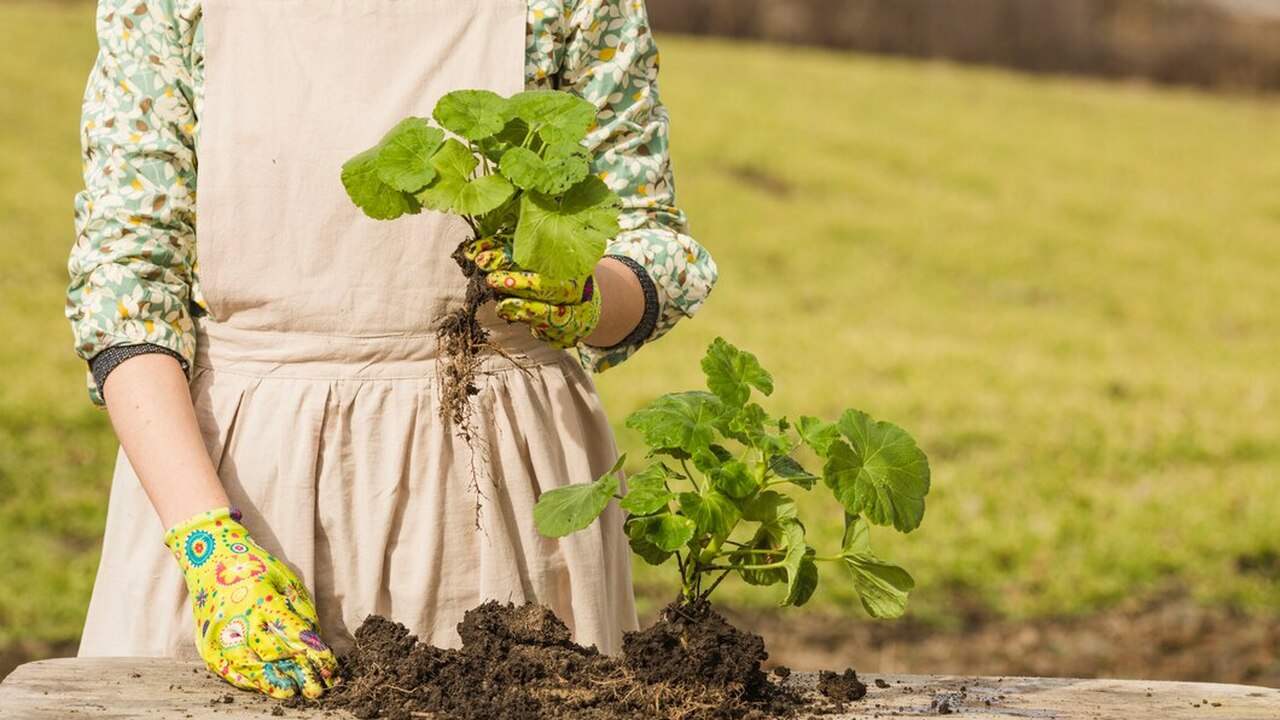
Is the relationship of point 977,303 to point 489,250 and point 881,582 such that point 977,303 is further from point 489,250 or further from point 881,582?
point 489,250

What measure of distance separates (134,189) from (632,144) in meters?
0.69

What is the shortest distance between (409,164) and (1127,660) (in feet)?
14.2

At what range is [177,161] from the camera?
2.01 meters

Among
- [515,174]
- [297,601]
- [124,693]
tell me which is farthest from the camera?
[297,601]

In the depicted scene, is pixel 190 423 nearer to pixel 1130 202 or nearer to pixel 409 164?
pixel 409 164

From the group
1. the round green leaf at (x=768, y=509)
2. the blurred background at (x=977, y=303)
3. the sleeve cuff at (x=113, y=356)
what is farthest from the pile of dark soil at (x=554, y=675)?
the blurred background at (x=977, y=303)

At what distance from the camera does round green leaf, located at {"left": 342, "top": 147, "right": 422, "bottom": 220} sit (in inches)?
65.8

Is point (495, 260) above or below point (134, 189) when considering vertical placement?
below

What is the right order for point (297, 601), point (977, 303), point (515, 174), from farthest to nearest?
point (977, 303), point (297, 601), point (515, 174)

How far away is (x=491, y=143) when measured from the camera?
167 centimetres

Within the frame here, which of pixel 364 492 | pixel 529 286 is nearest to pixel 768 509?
pixel 529 286

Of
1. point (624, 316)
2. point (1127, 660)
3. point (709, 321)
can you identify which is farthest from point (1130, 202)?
point (624, 316)

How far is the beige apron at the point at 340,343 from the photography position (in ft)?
6.55

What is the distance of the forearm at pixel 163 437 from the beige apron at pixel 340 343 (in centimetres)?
14
